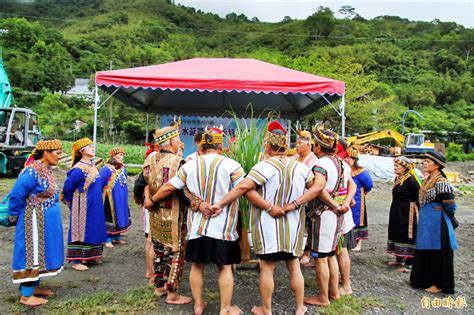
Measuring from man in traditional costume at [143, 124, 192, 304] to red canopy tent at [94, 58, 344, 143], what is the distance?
2.48 meters

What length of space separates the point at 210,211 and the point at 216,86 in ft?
10.3

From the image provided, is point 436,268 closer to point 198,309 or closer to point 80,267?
point 198,309

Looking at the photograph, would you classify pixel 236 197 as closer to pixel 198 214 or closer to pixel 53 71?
pixel 198 214

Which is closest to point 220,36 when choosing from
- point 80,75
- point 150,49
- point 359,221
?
point 150,49

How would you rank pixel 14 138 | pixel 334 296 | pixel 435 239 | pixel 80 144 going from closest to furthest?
pixel 334 296
pixel 435 239
pixel 80 144
pixel 14 138

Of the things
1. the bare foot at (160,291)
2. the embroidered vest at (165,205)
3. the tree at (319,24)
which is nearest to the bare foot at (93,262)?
the bare foot at (160,291)

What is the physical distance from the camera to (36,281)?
10.7 ft

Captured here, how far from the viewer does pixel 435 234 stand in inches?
150

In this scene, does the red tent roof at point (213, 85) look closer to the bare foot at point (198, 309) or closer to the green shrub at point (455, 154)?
the bare foot at point (198, 309)

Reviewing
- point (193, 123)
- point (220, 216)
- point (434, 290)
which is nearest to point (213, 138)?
point (220, 216)

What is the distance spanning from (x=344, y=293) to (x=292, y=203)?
1.37 metres

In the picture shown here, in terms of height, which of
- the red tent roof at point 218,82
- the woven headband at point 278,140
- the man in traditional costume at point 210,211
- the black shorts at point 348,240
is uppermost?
the red tent roof at point 218,82

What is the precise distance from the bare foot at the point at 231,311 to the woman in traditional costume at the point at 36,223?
5.16 feet

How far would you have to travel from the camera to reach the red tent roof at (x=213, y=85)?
5.61 meters
